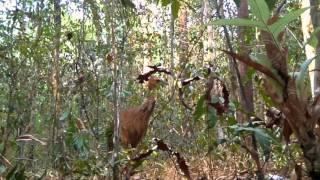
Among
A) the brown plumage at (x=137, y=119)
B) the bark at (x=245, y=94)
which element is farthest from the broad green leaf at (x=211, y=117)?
the brown plumage at (x=137, y=119)

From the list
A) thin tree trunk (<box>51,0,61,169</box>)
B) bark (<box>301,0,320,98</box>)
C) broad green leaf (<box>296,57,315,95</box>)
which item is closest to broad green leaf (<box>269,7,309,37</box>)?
broad green leaf (<box>296,57,315,95</box>)

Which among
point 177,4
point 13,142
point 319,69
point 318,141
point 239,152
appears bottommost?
point 239,152

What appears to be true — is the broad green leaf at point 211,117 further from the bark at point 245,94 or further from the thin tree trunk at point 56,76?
the thin tree trunk at point 56,76

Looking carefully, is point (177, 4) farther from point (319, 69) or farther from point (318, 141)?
point (318, 141)

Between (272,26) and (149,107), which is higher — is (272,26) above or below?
above

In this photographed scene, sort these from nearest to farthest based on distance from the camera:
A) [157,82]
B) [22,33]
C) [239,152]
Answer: [157,82], [239,152], [22,33]

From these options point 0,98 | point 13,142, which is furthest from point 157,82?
point 0,98

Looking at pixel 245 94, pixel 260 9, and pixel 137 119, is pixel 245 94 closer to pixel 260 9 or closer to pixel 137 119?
pixel 137 119

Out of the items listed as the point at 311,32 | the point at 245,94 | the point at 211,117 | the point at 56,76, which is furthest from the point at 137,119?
the point at 311,32

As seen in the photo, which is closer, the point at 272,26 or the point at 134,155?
the point at 272,26

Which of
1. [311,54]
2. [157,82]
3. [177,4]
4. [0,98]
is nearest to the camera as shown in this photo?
[311,54]

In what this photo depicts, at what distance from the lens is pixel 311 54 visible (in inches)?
63.4

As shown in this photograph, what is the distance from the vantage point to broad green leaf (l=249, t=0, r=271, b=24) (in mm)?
1210

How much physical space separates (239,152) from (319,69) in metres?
1.91
